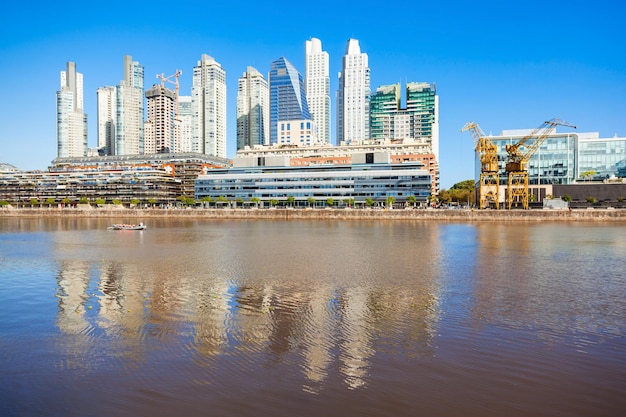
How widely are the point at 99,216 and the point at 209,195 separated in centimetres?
3190

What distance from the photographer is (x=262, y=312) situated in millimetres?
17016

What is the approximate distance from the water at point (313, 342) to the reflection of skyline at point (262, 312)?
0.26 feet

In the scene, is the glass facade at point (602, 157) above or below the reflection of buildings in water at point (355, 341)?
above

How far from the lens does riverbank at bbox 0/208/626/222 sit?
86312 millimetres

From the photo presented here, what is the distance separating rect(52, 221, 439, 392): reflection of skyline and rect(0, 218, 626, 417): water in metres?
0.08

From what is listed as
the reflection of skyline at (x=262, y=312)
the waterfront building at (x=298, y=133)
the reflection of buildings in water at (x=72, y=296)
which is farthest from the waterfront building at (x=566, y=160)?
the reflection of buildings in water at (x=72, y=296)

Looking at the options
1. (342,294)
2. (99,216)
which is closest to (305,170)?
(99,216)

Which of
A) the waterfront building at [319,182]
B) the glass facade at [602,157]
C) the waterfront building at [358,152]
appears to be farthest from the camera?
the waterfront building at [358,152]

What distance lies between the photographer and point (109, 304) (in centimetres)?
1844

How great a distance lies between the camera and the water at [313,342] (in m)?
9.85

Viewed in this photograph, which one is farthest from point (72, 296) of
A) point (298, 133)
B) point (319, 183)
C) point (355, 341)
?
point (298, 133)

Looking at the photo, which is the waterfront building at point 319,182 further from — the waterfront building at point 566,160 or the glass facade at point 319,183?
the waterfront building at point 566,160

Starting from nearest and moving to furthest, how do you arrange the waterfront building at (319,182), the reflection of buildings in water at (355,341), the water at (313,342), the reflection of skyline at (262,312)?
the water at (313,342) → the reflection of buildings in water at (355,341) → the reflection of skyline at (262,312) → the waterfront building at (319,182)

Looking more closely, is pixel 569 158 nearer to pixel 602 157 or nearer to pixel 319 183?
pixel 602 157
